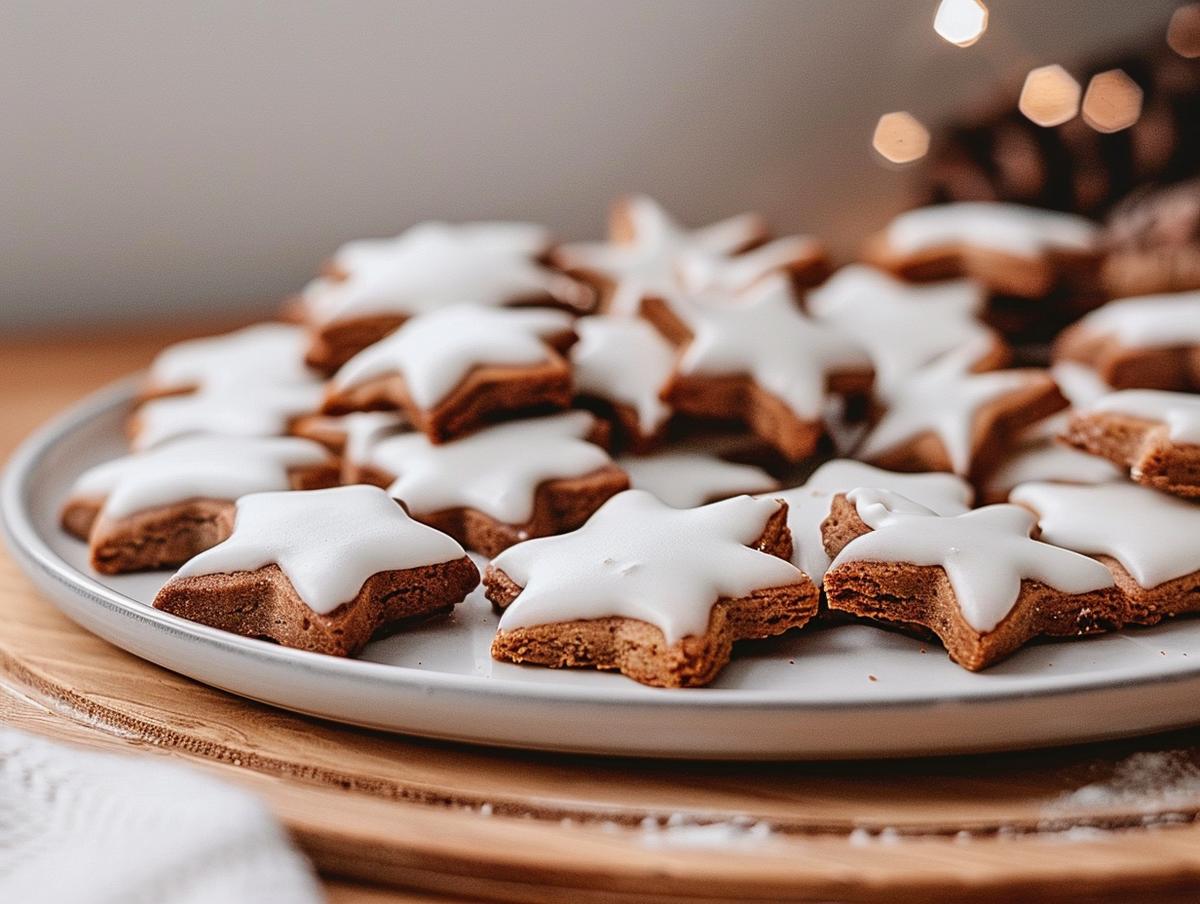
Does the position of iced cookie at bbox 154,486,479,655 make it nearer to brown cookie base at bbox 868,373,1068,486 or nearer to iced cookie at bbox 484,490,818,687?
iced cookie at bbox 484,490,818,687

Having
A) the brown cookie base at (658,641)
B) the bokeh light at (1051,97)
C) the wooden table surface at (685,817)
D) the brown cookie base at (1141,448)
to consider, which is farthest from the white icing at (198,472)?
the bokeh light at (1051,97)

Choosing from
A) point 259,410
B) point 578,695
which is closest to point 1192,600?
point 578,695

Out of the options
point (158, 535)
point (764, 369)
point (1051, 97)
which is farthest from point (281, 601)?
point (1051, 97)

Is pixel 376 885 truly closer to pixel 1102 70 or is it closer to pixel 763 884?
pixel 763 884

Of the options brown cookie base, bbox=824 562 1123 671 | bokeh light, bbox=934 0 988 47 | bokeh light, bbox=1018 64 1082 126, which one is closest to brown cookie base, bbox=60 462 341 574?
brown cookie base, bbox=824 562 1123 671

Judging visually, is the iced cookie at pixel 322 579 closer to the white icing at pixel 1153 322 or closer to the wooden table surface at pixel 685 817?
the wooden table surface at pixel 685 817

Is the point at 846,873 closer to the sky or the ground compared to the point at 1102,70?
closer to the ground
